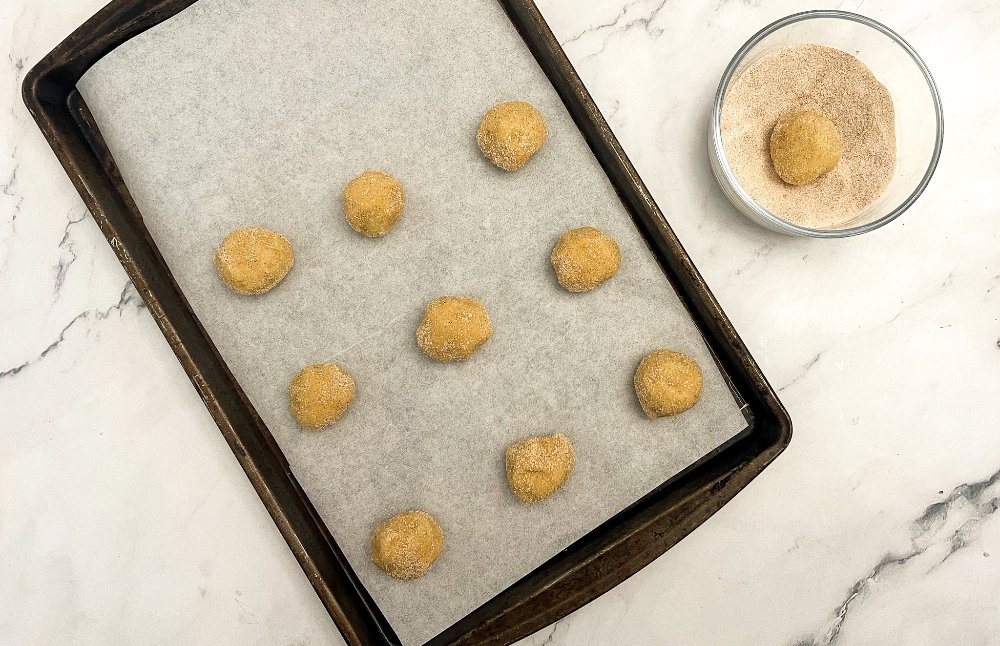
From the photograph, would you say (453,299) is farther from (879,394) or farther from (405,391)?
(879,394)

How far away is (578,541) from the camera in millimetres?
1131

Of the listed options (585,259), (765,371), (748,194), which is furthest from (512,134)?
(765,371)

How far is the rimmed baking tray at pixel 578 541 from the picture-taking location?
3.51 feet

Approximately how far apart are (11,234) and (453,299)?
82cm

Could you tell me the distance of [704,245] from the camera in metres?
1.26

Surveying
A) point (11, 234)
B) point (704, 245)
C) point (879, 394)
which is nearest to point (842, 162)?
point (704, 245)

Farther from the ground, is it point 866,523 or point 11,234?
point 11,234

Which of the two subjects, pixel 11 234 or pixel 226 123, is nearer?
pixel 226 123

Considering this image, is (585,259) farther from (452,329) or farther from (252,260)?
(252,260)

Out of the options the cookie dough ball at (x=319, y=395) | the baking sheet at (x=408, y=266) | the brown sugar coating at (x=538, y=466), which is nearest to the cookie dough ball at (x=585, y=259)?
the baking sheet at (x=408, y=266)

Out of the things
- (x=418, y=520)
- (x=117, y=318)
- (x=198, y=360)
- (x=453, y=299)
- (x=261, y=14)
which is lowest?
(x=418, y=520)

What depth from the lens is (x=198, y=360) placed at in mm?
1086

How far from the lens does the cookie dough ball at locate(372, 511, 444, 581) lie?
1056mm

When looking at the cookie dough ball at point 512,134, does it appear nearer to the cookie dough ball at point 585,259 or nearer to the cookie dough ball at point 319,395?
the cookie dough ball at point 585,259
